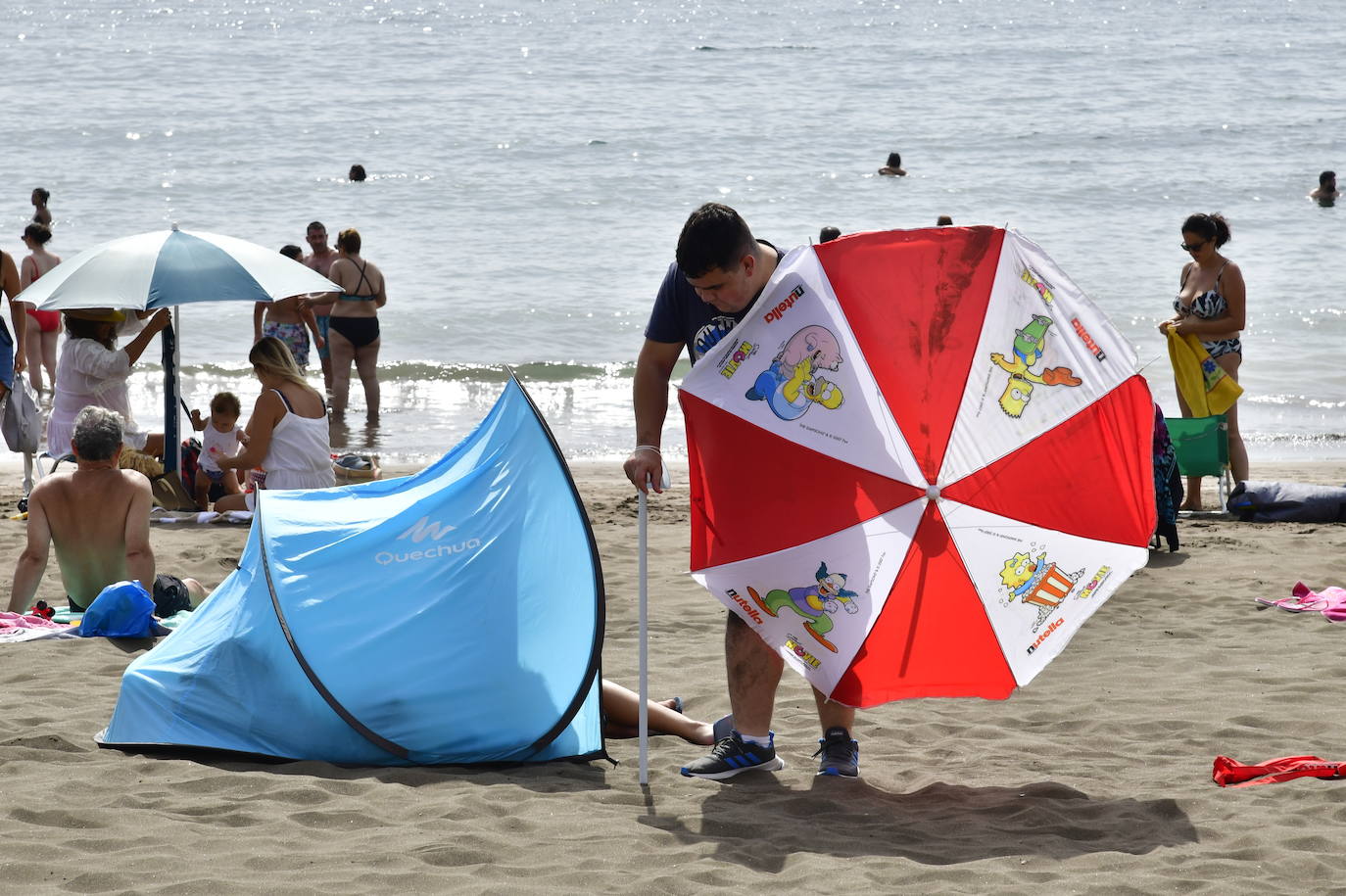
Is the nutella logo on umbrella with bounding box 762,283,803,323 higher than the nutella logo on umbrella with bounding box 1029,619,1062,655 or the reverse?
higher

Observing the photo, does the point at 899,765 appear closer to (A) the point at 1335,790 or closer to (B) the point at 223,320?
(A) the point at 1335,790

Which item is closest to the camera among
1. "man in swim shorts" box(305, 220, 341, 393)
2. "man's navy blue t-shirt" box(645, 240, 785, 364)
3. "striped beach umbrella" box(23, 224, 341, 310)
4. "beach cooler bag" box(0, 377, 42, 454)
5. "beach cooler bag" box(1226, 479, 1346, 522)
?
"man's navy blue t-shirt" box(645, 240, 785, 364)

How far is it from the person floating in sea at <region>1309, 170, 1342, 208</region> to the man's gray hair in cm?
2175

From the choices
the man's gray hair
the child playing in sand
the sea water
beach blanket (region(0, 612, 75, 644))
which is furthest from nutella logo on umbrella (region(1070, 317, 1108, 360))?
the sea water

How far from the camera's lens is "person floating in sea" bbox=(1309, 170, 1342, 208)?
23.0 metres

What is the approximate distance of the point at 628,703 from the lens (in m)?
4.70

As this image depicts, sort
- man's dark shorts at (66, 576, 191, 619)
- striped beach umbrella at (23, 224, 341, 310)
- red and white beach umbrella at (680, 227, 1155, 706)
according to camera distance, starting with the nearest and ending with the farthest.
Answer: red and white beach umbrella at (680, 227, 1155, 706) → man's dark shorts at (66, 576, 191, 619) → striped beach umbrella at (23, 224, 341, 310)

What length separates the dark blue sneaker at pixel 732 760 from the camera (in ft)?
13.9

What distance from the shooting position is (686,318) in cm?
416

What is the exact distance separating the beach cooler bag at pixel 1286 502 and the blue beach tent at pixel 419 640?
216 inches

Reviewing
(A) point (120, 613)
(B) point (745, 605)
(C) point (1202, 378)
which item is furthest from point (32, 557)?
(C) point (1202, 378)

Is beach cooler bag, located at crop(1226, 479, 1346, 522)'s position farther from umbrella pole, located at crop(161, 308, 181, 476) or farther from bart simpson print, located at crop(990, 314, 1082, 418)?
umbrella pole, located at crop(161, 308, 181, 476)

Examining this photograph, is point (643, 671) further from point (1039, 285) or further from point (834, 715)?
point (1039, 285)

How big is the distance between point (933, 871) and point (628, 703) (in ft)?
4.80
